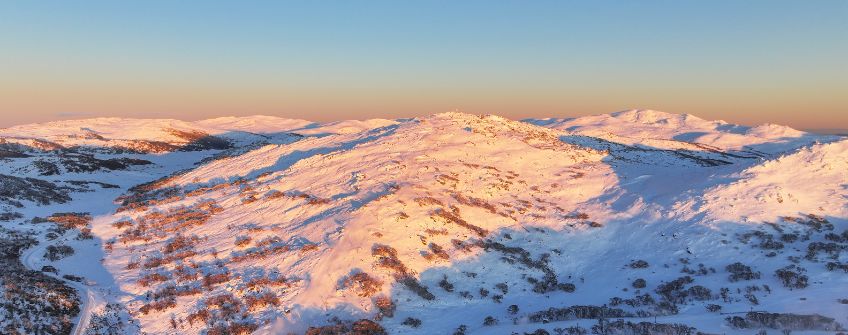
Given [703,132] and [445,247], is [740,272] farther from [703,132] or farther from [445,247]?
[703,132]

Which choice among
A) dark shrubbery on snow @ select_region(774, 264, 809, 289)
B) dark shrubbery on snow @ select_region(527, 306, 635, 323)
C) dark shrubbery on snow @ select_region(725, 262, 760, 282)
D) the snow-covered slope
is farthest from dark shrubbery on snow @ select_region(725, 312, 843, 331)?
the snow-covered slope

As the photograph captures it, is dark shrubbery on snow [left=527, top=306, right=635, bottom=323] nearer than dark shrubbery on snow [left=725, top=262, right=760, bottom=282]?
Yes

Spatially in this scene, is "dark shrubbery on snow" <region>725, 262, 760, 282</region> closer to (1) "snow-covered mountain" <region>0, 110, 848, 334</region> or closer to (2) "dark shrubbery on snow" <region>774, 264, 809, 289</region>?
(1) "snow-covered mountain" <region>0, 110, 848, 334</region>

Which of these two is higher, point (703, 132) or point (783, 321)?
point (783, 321)

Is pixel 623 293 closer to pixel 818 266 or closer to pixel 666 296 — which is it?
pixel 666 296

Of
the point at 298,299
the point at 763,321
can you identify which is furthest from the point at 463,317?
the point at 763,321

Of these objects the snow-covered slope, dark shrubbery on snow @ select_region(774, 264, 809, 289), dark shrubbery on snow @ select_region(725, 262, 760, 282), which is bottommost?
the snow-covered slope

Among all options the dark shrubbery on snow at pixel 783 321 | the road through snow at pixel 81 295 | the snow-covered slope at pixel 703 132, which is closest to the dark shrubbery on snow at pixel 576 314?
the dark shrubbery on snow at pixel 783 321

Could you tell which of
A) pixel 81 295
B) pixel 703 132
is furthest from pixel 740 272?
pixel 703 132

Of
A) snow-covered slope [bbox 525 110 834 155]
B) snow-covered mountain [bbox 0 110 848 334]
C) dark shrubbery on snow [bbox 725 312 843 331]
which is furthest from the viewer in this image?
snow-covered slope [bbox 525 110 834 155]
